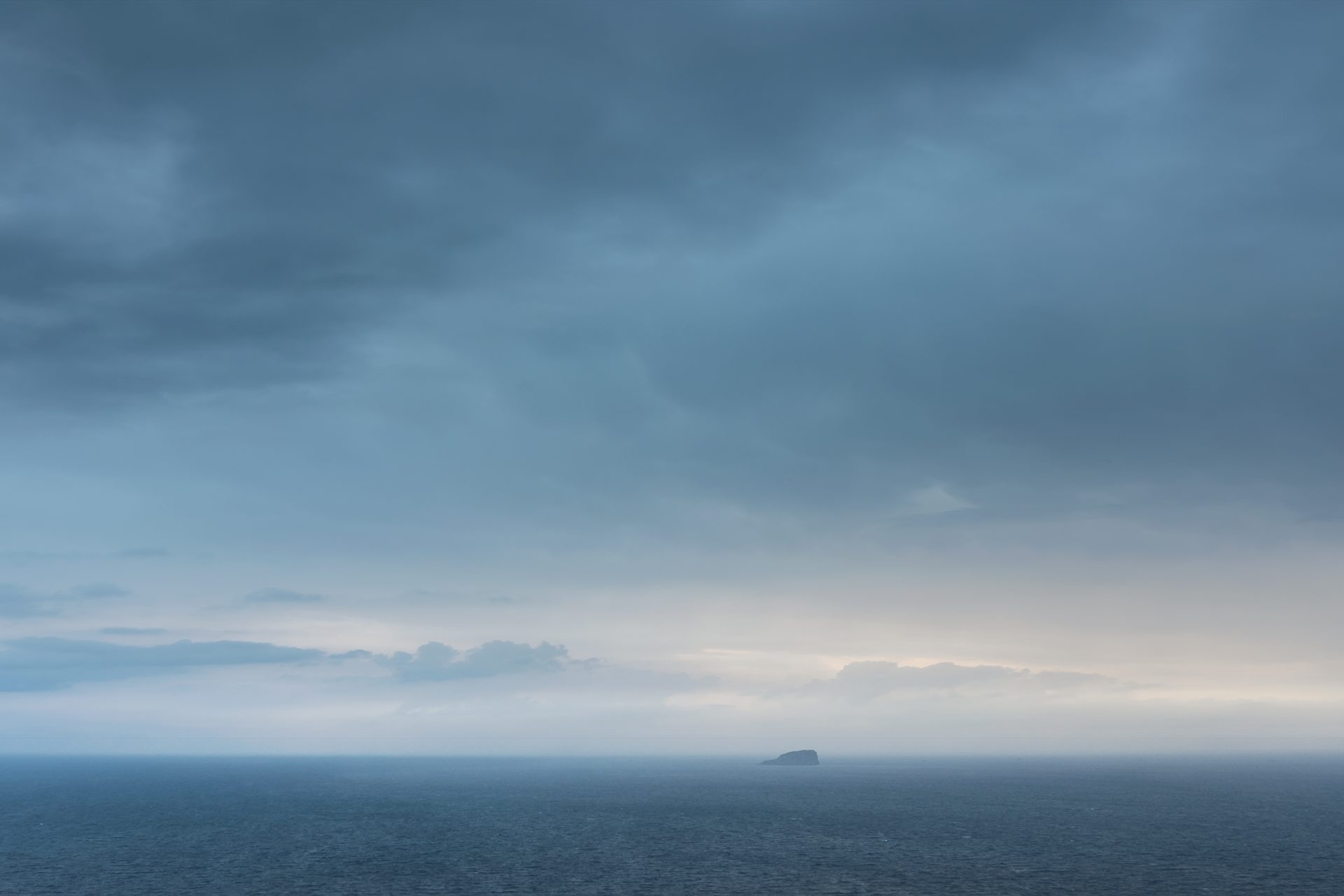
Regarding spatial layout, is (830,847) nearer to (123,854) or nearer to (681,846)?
(681,846)

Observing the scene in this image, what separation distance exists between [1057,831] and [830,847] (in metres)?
51.9

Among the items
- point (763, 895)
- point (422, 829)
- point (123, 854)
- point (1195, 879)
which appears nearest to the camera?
point (763, 895)

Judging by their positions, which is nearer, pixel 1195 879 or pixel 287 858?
pixel 1195 879

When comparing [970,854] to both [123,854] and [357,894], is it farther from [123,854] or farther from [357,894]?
[123,854]

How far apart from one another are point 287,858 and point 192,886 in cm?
2513

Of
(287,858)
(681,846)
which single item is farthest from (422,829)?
(681,846)

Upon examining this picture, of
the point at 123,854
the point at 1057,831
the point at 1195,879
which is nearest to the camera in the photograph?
the point at 1195,879

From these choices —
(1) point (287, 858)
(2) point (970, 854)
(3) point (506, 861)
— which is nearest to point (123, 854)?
(1) point (287, 858)

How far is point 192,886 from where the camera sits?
414ft

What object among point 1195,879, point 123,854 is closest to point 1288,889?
point 1195,879

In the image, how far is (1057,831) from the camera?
180875 mm

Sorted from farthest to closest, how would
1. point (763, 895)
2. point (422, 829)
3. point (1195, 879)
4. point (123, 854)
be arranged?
1. point (422, 829)
2. point (123, 854)
3. point (1195, 879)
4. point (763, 895)

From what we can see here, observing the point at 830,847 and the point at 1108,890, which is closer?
the point at 1108,890

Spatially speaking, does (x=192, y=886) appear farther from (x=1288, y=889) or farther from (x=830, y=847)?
(x=1288, y=889)
